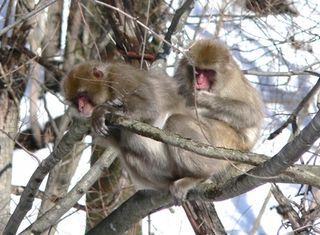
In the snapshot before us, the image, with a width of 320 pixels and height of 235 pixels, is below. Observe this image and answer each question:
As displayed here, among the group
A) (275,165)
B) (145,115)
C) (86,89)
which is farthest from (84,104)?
(275,165)

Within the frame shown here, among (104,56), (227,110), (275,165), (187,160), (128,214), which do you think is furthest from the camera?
(104,56)

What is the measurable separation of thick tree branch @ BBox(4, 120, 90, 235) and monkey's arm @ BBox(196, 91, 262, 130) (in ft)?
4.53

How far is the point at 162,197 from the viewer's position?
16.2ft

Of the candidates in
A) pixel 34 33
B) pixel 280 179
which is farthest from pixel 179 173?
pixel 34 33

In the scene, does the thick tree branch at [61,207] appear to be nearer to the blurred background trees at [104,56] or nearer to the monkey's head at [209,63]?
the blurred background trees at [104,56]

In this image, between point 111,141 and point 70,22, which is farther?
point 70,22

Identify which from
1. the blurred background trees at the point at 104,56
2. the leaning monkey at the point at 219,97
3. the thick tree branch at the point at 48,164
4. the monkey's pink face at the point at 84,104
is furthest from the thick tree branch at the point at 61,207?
the blurred background trees at the point at 104,56

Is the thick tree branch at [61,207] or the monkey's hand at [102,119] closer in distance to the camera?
the monkey's hand at [102,119]

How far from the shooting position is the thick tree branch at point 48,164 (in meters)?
4.18

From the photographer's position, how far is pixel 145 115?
4.82 meters

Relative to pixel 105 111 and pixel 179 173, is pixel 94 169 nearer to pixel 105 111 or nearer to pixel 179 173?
pixel 179 173

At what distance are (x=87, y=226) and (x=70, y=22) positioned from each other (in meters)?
2.09

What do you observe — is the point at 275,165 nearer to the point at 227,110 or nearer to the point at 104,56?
the point at 227,110

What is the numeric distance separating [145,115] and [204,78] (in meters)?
0.95
